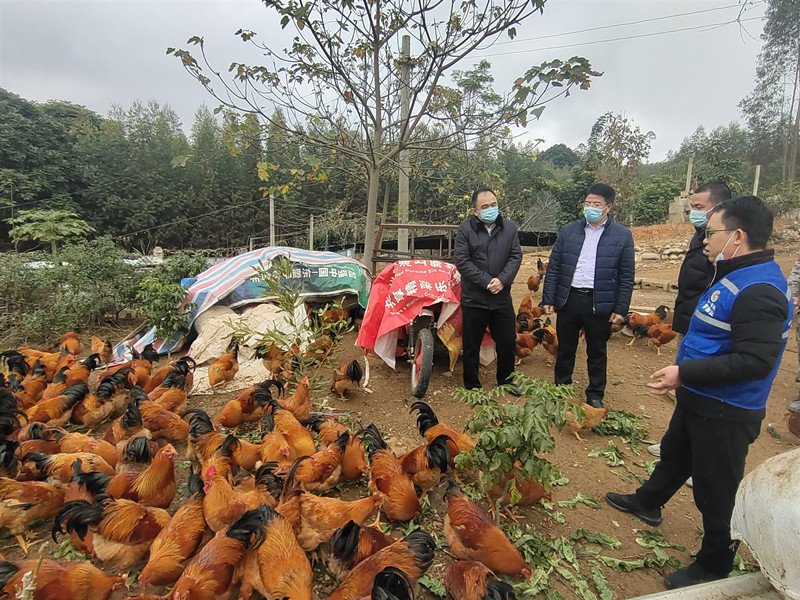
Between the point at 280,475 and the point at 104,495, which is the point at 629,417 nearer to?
the point at 280,475

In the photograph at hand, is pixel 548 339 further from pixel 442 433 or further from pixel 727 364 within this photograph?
pixel 727 364

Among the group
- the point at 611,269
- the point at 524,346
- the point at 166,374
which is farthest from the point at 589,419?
the point at 166,374

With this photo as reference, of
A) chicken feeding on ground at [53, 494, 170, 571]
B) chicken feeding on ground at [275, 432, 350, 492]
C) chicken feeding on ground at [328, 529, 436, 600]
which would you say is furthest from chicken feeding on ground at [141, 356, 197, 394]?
chicken feeding on ground at [328, 529, 436, 600]

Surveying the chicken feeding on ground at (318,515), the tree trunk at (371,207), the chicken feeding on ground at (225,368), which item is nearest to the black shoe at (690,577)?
the chicken feeding on ground at (318,515)

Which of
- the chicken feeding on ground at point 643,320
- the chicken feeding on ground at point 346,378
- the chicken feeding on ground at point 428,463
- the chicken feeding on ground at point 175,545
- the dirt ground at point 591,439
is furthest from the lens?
the chicken feeding on ground at point 643,320

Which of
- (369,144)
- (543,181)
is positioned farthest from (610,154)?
(369,144)

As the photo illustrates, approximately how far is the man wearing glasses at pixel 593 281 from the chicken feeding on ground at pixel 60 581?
13.0 feet

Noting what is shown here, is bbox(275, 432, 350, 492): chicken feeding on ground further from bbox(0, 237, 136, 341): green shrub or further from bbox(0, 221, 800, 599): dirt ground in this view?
bbox(0, 237, 136, 341): green shrub

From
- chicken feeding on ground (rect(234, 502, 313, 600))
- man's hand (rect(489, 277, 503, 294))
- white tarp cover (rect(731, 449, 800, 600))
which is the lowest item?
chicken feeding on ground (rect(234, 502, 313, 600))

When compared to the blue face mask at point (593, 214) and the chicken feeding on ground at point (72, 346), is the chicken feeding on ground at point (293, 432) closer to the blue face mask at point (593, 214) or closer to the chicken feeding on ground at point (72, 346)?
the blue face mask at point (593, 214)

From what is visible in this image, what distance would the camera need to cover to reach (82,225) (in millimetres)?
10406

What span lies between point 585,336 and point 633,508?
1.83 meters

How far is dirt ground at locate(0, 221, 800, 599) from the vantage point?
246 centimetres

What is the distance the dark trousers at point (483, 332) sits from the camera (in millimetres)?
4227
